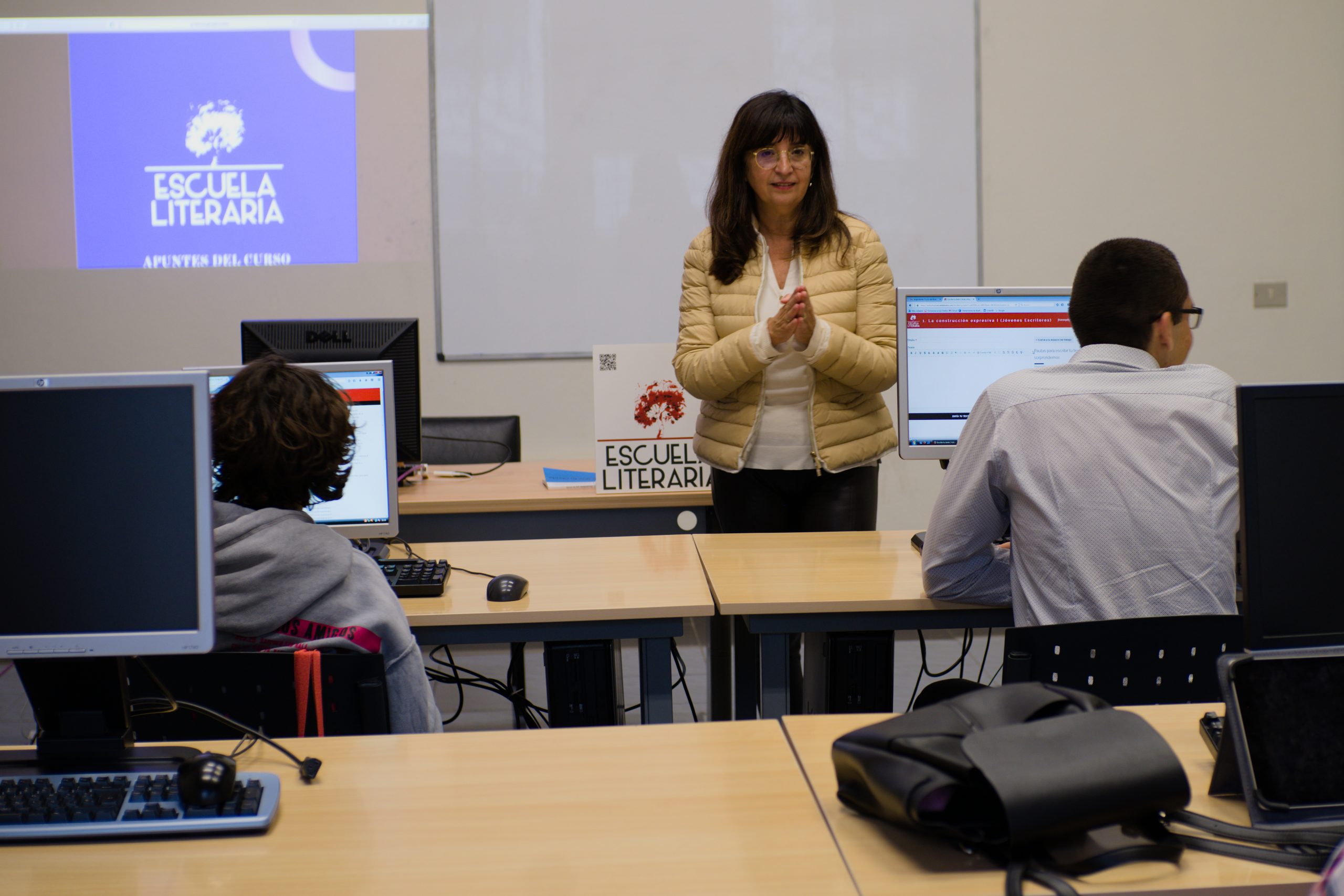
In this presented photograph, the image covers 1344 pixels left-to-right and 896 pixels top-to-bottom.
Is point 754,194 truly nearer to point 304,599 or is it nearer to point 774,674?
point 774,674

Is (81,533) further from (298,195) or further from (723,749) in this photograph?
(298,195)

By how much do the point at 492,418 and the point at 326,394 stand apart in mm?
2041

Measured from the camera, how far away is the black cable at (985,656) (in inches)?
119

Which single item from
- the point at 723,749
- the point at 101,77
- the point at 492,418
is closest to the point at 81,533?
the point at 723,749

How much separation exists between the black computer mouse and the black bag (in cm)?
59

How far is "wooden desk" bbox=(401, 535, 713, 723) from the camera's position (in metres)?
1.77

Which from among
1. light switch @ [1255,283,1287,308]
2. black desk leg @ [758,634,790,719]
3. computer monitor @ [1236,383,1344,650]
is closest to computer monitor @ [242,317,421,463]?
black desk leg @ [758,634,790,719]

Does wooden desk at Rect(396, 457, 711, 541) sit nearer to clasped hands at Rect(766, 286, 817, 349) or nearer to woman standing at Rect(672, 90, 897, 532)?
woman standing at Rect(672, 90, 897, 532)

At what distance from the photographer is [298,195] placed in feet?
13.5

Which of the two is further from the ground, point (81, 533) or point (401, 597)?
point (81, 533)

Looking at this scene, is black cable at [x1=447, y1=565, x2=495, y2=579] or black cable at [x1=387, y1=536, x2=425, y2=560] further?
black cable at [x1=387, y1=536, x2=425, y2=560]

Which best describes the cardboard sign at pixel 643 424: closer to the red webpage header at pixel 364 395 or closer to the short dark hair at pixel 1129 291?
the red webpage header at pixel 364 395

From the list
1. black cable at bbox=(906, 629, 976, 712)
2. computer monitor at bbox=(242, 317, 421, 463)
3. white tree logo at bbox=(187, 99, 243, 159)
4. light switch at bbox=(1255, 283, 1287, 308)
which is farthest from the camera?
light switch at bbox=(1255, 283, 1287, 308)

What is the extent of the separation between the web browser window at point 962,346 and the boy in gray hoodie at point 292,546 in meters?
1.26
